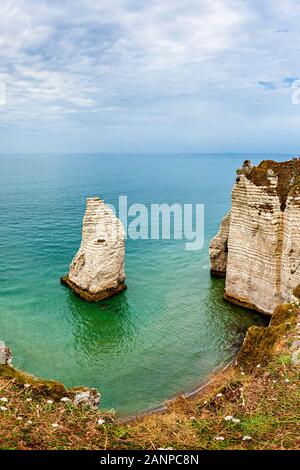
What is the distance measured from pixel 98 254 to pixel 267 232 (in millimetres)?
9214

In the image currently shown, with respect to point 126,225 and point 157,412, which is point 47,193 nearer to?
point 126,225

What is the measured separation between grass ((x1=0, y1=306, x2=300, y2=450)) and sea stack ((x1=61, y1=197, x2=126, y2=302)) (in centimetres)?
1459

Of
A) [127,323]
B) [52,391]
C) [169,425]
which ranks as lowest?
[127,323]

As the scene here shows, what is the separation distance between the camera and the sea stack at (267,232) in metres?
18.1

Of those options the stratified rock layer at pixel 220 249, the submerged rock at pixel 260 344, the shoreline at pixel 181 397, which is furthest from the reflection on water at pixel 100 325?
the submerged rock at pixel 260 344

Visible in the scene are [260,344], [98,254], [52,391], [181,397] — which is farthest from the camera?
[98,254]

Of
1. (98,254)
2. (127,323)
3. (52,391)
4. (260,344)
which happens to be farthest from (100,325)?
(52,391)

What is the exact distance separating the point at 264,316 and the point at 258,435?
1447cm

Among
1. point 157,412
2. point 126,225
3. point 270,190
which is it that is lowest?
point 157,412

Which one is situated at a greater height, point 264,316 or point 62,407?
point 62,407

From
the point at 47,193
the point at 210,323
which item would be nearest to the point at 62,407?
the point at 210,323

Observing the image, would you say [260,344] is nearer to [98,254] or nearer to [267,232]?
[267,232]

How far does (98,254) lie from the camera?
22.2 meters
